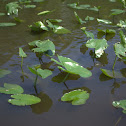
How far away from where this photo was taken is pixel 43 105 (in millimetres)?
837

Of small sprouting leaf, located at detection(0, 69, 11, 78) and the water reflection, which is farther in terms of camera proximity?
small sprouting leaf, located at detection(0, 69, 11, 78)

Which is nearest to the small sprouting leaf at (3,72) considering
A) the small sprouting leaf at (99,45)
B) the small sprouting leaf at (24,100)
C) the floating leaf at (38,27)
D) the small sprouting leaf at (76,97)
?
the small sprouting leaf at (24,100)

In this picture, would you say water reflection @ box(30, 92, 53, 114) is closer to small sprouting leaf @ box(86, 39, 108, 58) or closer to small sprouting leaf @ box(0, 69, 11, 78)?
small sprouting leaf @ box(0, 69, 11, 78)

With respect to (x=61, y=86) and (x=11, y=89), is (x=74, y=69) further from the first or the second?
(x=11, y=89)

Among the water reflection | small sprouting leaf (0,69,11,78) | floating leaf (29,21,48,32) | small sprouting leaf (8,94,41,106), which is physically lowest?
the water reflection

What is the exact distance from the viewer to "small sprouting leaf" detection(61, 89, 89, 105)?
0.83 meters

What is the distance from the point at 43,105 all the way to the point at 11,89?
166mm

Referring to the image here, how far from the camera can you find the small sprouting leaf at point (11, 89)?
0.87 meters

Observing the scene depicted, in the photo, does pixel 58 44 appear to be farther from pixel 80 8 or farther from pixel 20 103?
pixel 80 8

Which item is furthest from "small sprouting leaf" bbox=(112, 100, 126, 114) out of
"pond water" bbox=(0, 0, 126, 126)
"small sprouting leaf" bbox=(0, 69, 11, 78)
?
"small sprouting leaf" bbox=(0, 69, 11, 78)

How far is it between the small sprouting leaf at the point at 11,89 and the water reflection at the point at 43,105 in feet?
0.28

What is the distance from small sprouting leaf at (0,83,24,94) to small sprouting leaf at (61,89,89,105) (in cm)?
20

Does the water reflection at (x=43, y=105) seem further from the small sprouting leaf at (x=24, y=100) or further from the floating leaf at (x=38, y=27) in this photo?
the floating leaf at (x=38, y=27)

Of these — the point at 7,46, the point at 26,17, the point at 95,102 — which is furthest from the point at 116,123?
the point at 26,17
